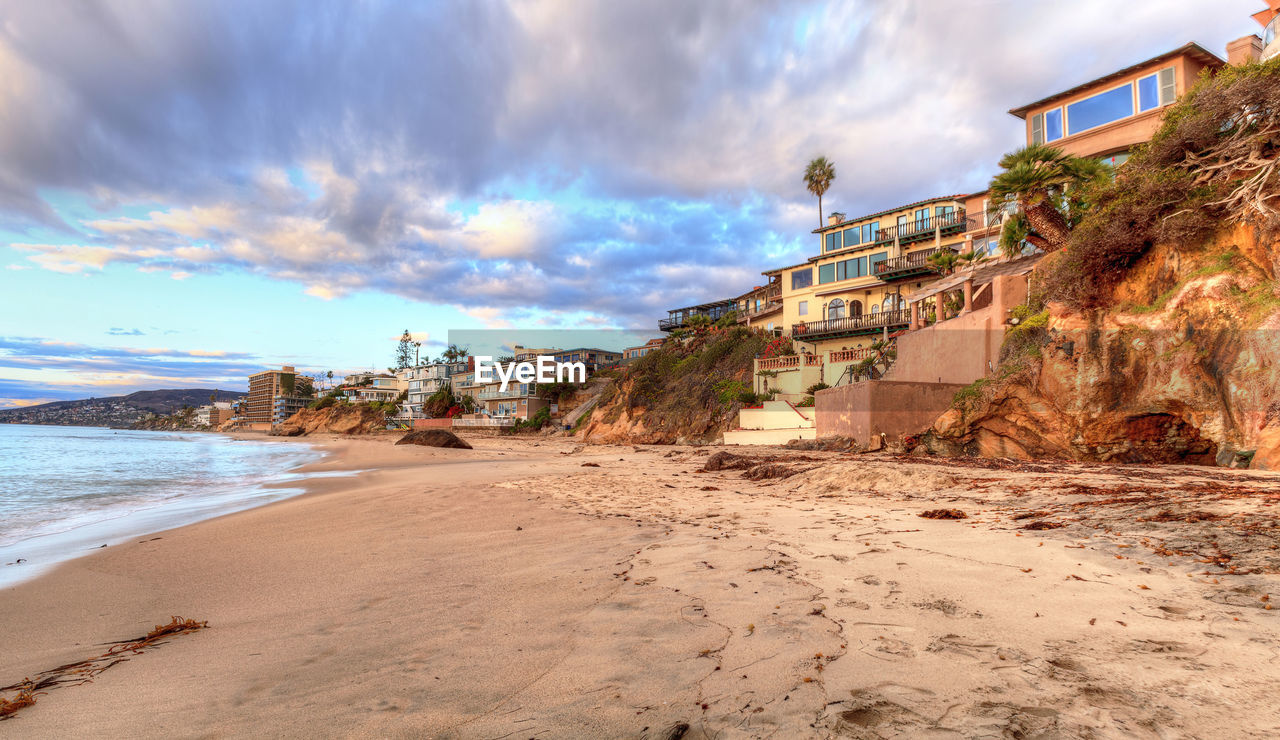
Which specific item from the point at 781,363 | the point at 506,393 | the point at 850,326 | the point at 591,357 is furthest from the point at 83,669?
the point at 591,357

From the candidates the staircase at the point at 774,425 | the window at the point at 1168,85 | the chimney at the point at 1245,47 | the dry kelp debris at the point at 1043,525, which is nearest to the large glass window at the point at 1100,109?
the window at the point at 1168,85

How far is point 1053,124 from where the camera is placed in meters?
24.8

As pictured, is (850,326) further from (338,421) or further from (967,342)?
(338,421)

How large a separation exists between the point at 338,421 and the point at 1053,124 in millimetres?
87370

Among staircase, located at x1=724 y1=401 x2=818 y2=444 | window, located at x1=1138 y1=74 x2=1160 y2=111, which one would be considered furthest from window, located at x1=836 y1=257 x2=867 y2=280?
window, located at x1=1138 y1=74 x2=1160 y2=111

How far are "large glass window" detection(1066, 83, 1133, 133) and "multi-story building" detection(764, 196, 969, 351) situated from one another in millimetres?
8426

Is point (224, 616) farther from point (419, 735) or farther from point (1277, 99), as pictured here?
point (1277, 99)

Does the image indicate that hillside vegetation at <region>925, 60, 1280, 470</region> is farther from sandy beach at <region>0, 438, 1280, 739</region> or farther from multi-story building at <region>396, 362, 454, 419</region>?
multi-story building at <region>396, 362, 454, 419</region>

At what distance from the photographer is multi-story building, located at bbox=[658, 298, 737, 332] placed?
6147 centimetres

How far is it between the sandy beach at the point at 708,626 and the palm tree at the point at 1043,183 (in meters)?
13.8

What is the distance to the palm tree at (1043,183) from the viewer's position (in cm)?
1790

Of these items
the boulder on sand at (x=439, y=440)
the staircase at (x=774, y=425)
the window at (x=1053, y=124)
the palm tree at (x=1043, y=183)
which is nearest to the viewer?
the palm tree at (x=1043, y=183)

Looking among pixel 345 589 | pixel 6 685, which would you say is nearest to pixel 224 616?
pixel 345 589

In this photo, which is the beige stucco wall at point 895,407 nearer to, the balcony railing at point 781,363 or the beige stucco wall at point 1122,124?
the balcony railing at point 781,363
